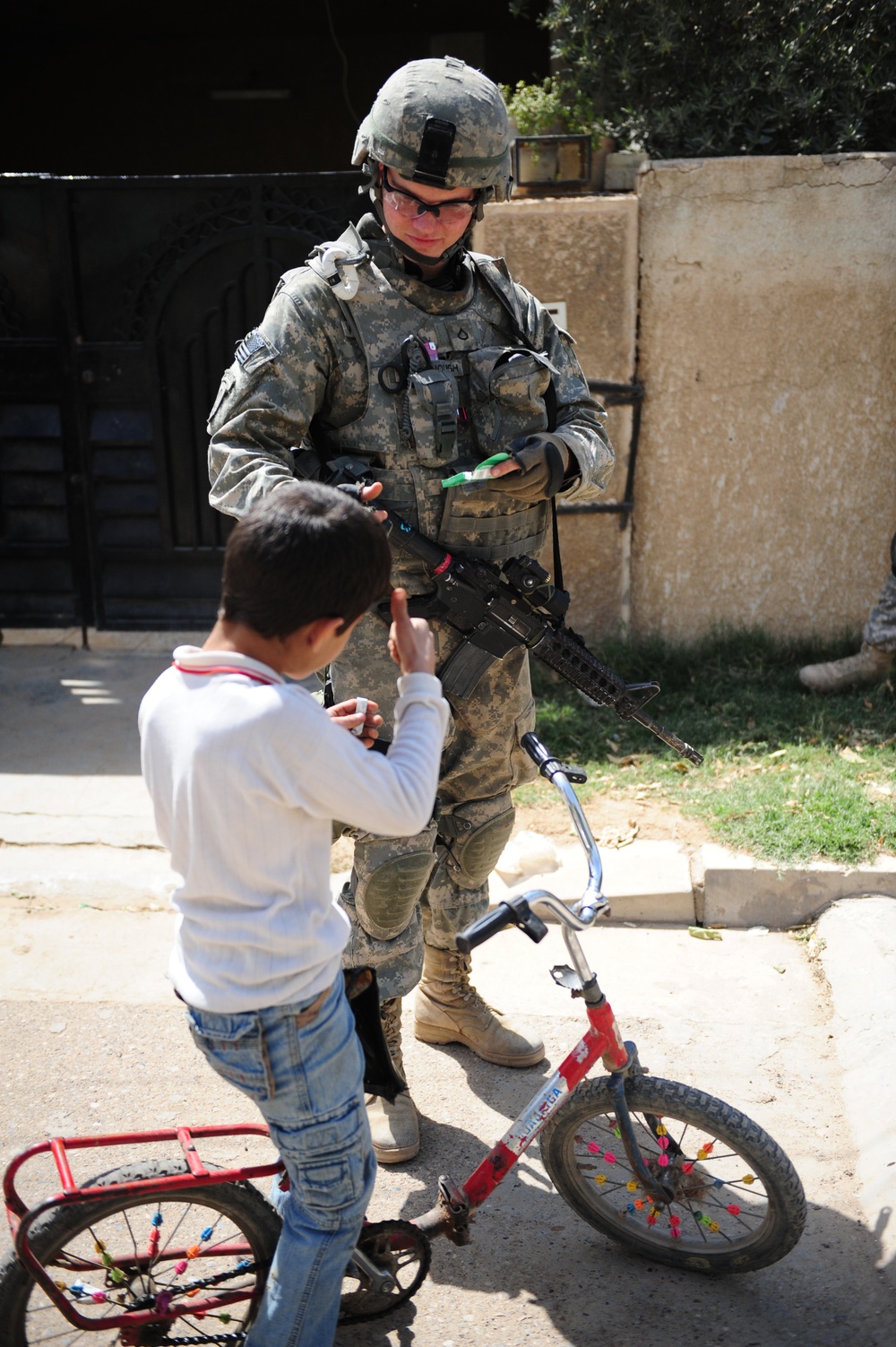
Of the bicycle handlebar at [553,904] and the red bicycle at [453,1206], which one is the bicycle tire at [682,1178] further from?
the bicycle handlebar at [553,904]

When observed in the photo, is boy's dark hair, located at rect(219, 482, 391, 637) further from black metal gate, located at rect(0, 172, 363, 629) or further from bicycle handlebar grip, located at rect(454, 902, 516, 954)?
black metal gate, located at rect(0, 172, 363, 629)

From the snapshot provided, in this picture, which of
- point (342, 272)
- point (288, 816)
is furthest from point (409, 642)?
point (342, 272)

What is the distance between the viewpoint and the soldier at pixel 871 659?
174 inches

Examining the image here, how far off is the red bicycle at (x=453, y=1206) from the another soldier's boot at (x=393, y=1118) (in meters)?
0.32

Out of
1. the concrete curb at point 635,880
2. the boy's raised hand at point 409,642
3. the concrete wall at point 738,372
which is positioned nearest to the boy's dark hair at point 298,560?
the boy's raised hand at point 409,642

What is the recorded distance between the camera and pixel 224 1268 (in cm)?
222

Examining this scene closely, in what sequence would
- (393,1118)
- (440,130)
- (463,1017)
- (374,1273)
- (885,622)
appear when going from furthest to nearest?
(885,622) → (463,1017) → (393,1118) → (440,130) → (374,1273)

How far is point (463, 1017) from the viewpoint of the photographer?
2.84 metres

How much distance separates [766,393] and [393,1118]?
327cm

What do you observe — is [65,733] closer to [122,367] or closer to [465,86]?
[122,367]

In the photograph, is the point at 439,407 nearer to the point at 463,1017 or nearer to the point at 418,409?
the point at 418,409

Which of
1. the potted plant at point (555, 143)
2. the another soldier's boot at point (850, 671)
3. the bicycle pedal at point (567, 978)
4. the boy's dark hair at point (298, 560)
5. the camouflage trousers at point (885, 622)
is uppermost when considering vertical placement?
the potted plant at point (555, 143)

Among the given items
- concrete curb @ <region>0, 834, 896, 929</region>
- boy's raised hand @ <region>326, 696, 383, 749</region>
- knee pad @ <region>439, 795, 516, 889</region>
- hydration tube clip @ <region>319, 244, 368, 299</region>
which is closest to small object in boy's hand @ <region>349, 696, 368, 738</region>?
boy's raised hand @ <region>326, 696, 383, 749</region>

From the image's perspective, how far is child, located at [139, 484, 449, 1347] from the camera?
4.99ft
